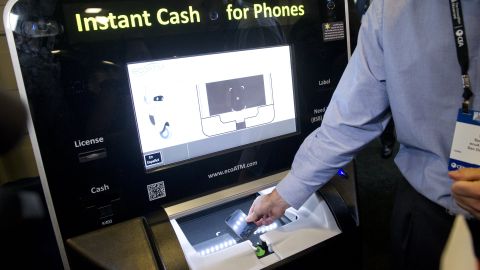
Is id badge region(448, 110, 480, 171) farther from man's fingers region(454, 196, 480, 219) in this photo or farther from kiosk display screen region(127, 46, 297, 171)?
kiosk display screen region(127, 46, 297, 171)

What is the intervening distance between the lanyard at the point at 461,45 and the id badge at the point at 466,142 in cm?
2

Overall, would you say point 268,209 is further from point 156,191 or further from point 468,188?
point 468,188

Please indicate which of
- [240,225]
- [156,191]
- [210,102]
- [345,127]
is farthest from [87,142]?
[345,127]

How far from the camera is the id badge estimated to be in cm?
83

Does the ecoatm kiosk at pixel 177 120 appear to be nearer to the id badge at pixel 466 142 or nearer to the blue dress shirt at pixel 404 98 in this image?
the blue dress shirt at pixel 404 98

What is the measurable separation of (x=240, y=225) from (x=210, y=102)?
40 centimetres

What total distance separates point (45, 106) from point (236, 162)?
1.74 ft

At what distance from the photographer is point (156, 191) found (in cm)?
100

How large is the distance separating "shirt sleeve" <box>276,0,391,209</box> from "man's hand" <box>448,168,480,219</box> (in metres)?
0.31

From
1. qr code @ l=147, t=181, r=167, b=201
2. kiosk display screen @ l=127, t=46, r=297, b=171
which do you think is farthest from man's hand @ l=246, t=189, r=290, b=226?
qr code @ l=147, t=181, r=167, b=201

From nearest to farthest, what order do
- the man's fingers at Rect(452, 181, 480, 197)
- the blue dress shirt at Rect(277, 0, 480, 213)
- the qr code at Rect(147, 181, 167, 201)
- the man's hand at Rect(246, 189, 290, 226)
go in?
the man's fingers at Rect(452, 181, 480, 197) < the blue dress shirt at Rect(277, 0, 480, 213) < the qr code at Rect(147, 181, 167, 201) < the man's hand at Rect(246, 189, 290, 226)

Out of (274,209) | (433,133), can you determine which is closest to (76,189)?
(274,209)

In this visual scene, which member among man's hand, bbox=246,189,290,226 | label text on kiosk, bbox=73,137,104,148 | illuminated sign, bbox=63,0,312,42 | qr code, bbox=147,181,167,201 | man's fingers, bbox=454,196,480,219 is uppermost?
illuminated sign, bbox=63,0,312,42

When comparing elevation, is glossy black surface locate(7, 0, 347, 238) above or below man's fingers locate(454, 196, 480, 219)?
above
